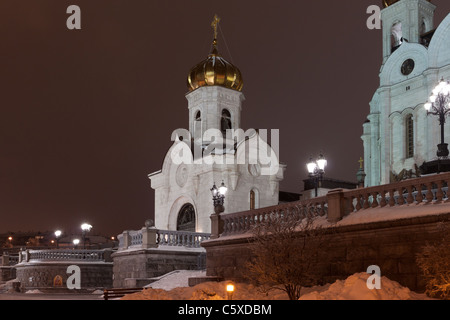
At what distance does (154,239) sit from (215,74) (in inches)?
634

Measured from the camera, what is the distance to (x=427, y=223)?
12.5 metres

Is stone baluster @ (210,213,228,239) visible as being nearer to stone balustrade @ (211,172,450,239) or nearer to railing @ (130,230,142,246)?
stone balustrade @ (211,172,450,239)

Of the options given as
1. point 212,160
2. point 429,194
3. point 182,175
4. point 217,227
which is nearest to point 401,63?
point 212,160

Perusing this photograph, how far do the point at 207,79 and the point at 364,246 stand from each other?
26.2 m

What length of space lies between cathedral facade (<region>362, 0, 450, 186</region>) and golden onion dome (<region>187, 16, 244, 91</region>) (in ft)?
43.4

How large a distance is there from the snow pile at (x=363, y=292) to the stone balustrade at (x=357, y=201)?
2.25 metres

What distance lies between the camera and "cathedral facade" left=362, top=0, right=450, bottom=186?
133 feet

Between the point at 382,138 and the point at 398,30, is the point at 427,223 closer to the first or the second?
the point at 382,138

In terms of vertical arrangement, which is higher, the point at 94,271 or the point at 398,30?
the point at 398,30

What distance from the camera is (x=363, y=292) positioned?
11.4 metres

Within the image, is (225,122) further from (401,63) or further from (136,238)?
(401,63)

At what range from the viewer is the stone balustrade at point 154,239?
25.8 metres

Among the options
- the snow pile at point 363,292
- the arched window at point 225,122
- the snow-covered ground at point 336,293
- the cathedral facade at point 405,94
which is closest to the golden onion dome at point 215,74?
the arched window at point 225,122
